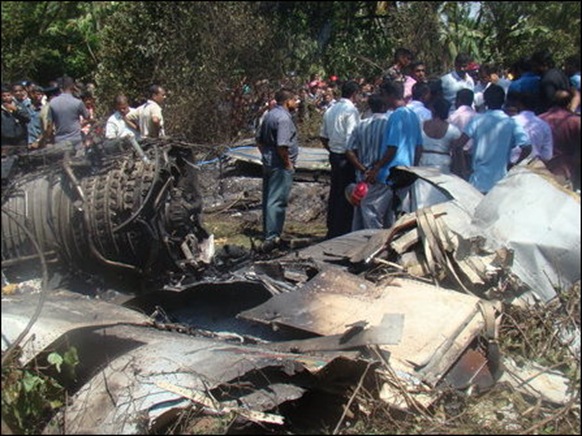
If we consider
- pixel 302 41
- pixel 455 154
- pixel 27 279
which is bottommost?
pixel 27 279

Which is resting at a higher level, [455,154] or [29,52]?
[29,52]

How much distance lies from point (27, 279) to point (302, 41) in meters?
8.29

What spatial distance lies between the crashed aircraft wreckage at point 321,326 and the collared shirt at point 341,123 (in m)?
2.01

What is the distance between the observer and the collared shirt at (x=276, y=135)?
27.3 ft

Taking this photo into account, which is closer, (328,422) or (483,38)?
(328,422)

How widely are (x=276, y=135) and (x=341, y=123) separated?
0.68 metres

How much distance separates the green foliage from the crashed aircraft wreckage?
0.36 feet

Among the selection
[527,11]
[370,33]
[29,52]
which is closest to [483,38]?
[370,33]

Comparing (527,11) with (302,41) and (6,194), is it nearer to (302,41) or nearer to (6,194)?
(6,194)

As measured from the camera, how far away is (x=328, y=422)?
180 inches

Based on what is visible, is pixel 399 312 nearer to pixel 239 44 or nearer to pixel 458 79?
pixel 458 79

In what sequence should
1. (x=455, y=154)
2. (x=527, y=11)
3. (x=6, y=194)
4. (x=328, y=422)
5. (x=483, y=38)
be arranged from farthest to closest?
(x=483, y=38)
(x=455, y=154)
(x=527, y=11)
(x=6, y=194)
(x=328, y=422)

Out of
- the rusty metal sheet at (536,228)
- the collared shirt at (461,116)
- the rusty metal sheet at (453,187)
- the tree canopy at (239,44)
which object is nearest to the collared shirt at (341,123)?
the collared shirt at (461,116)

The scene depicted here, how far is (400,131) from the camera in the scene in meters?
7.45
